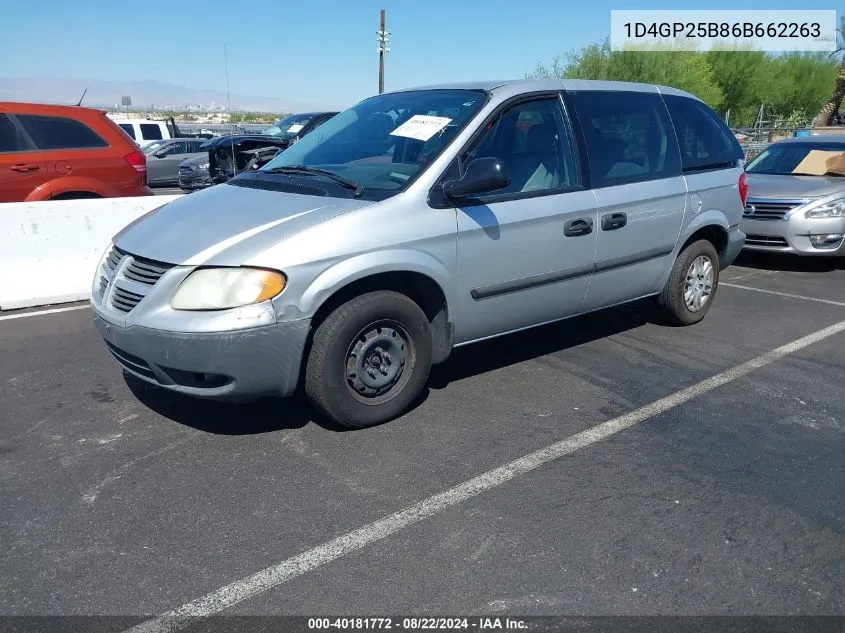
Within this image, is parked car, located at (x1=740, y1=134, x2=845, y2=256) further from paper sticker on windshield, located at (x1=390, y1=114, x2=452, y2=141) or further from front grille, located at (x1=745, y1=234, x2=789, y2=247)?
paper sticker on windshield, located at (x1=390, y1=114, x2=452, y2=141)

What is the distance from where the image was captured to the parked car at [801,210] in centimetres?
812

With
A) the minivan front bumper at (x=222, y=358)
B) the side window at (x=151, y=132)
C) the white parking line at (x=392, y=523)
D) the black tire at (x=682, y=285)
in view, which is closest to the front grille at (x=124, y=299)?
the minivan front bumper at (x=222, y=358)

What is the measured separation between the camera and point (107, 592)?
2688mm

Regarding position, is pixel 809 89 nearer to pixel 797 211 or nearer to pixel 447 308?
pixel 797 211

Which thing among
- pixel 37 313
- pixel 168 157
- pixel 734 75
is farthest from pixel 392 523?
pixel 734 75

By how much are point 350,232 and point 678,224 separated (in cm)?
283

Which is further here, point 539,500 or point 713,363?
point 713,363

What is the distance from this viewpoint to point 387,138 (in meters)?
4.54

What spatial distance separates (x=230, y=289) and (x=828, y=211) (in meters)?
7.12

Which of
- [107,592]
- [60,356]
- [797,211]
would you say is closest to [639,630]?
[107,592]

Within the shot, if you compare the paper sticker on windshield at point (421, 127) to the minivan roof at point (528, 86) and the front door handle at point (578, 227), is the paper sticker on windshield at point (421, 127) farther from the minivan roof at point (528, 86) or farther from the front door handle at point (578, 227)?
the front door handle at point (578, 227)

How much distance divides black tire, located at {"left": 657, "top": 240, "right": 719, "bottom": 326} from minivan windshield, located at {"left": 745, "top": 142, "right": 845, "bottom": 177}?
13.5ft

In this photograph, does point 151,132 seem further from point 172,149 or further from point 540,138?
point 540,138

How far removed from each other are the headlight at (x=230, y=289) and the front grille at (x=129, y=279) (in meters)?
0.21
